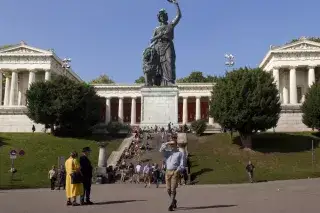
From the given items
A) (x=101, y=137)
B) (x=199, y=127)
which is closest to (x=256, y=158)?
(x=199, y=127)

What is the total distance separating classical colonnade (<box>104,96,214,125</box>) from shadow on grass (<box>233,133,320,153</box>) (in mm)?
40955

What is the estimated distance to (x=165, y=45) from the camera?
5622 cm

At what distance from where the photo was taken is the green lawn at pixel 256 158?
34531mm

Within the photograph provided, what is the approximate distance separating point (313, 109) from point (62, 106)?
3732 cm

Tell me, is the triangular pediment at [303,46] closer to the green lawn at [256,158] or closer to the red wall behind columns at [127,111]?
the green lawn at [256,158]

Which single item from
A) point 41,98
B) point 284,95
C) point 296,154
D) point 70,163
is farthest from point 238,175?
point 284,95

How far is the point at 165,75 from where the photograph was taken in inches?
2172

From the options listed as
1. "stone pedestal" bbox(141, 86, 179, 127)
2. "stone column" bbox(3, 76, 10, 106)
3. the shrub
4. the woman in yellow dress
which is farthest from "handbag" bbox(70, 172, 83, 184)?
"stone column" bbox(3, 76, 10, 106)

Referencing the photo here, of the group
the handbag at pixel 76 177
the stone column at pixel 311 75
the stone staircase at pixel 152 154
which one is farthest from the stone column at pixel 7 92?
the handbag at pixel 76 177

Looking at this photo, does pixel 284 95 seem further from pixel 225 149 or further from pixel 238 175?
pixel 238 175

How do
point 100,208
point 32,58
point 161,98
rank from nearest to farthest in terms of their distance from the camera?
point 100,208 < point 161,98 < point 32,58

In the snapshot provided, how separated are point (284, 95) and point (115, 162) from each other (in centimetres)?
7279

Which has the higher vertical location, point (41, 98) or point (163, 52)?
point (163, 52)

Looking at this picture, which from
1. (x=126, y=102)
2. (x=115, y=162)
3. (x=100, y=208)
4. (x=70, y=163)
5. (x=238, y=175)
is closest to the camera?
(x=100, y=208)
